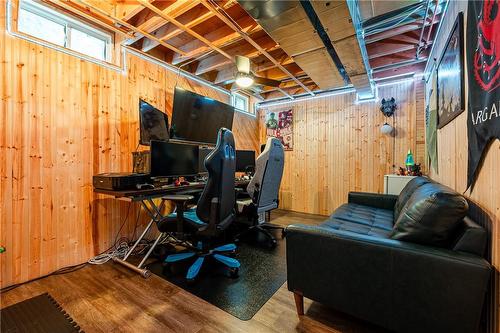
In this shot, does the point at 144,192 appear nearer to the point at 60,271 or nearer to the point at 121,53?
the point at 60,271

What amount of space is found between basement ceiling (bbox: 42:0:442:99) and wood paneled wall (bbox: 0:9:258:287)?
575 mm

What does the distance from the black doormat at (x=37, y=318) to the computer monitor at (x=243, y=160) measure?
3136 mm

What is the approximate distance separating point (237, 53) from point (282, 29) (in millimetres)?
1171

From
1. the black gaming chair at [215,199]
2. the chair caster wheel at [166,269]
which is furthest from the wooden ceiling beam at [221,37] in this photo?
the chair caster wheel at [166,269]

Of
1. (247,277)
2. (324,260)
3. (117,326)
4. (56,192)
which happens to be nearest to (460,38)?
(324,260)

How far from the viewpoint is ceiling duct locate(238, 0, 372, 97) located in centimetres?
181

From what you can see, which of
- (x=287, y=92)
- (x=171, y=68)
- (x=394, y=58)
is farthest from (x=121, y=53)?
(x=394, y=58)

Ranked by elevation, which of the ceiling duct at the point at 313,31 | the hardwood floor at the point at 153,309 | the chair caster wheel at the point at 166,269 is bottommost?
the hardwood floor at the point at 153,309

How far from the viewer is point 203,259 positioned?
6.98 feet

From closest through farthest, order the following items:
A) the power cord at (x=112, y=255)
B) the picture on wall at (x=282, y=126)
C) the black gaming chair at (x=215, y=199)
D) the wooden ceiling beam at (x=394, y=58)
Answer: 1. the black gaming chair at (x=215, y=199)
2. the power cord at (x=112, y=255)
3. the wooden ceiling beam at (x=394, y=58)
4. the picture on wall at (x=282, y=126)

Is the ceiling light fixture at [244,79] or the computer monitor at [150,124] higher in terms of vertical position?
the ceiling light fixture at [244,79]

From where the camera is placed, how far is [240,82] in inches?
120

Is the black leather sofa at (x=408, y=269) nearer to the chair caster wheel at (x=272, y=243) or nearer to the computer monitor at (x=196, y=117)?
the chair caster wheel at (x=272, y=243)

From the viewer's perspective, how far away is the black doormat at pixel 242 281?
1.67 meters
